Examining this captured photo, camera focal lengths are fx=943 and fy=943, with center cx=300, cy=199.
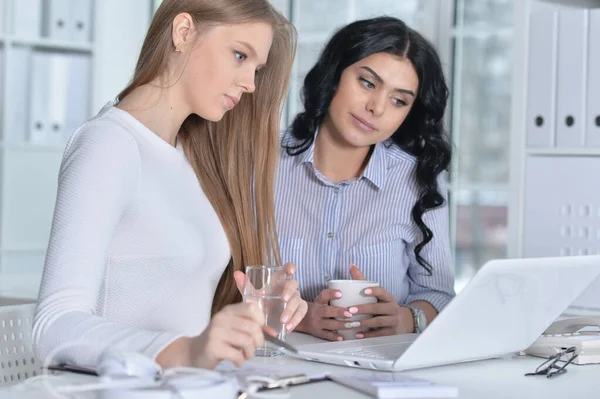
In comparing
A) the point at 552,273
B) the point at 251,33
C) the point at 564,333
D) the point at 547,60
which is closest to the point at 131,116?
the point at 251,33

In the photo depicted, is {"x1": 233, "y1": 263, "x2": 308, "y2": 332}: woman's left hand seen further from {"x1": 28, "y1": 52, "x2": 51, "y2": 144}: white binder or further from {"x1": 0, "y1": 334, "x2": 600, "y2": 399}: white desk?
{"x1": 28, "y1": 52, "x2": 51, "y2": 144}: white binder

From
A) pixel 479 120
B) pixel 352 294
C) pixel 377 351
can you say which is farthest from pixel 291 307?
pixel 479 120

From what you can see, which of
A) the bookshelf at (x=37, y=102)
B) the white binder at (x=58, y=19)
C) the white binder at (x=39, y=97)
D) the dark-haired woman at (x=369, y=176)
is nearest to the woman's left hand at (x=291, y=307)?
the dark-haired woman at (x=369, y=176)

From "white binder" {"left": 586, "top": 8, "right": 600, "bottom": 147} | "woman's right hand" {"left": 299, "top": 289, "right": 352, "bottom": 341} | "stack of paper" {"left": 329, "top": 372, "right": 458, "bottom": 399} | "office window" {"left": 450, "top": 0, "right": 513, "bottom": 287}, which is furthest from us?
"office window" {"left": 450, "top": 0, "right": 513, "bottom": 287}

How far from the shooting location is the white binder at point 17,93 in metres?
3.82

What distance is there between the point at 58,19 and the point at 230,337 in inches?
117

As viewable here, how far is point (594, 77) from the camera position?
2.74 m

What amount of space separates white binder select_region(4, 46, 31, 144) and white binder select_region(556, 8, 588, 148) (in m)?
2.15

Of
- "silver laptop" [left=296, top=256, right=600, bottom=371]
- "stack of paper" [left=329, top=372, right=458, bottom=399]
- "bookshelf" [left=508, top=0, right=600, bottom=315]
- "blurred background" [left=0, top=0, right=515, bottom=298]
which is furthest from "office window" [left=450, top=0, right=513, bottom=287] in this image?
"stack of paper" [left=329, top=372, right=458, bottom=399]

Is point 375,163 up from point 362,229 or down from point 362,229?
up

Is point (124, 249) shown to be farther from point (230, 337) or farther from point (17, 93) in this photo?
point (17, 93)

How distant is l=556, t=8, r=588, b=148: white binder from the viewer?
2756 mm

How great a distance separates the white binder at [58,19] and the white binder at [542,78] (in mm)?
1989

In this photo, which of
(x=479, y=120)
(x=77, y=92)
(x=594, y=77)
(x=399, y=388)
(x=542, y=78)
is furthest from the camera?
(x=77, y=92)
